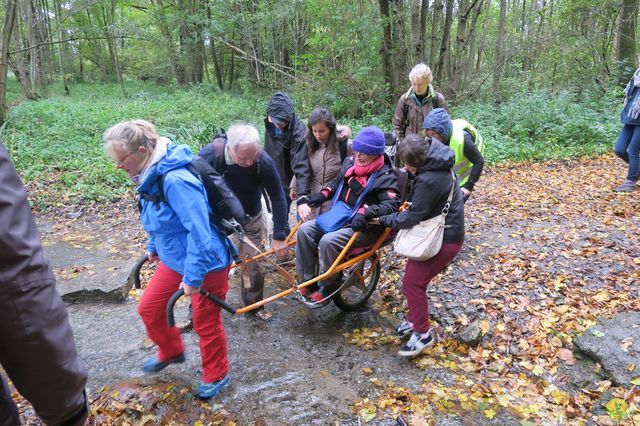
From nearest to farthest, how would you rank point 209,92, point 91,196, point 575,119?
point 91,196, point 575,119, point 209,92

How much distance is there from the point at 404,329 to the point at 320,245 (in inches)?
46.0

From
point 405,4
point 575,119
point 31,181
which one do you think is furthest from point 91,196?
point 575,119

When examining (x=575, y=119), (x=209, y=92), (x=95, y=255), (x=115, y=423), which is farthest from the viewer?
(x=209, y=92)

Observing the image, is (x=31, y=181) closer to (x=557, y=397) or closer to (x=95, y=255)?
(x=95, y=255)

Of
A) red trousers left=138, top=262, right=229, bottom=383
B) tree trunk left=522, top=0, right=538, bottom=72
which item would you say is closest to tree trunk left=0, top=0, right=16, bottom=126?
red trousers left=138, top=262, right=229, bottom=383

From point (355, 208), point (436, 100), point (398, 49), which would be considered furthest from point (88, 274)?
point (398, 49)

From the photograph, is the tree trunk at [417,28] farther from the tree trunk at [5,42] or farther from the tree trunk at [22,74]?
the tree trunk at [22,74]

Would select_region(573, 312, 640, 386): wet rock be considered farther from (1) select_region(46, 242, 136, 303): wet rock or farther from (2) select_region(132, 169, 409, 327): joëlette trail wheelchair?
(1) select_region(46, 242, 136, 303): wet rock

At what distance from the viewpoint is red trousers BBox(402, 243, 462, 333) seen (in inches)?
145

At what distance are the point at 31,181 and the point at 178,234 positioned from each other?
8106 mm

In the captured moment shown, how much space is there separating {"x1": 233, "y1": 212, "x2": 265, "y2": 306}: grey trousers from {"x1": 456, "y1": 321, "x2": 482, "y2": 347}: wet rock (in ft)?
6.86

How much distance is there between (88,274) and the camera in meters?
5.59

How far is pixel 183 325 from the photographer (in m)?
4.39

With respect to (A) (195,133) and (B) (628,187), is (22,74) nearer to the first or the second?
(A) (195,133)
